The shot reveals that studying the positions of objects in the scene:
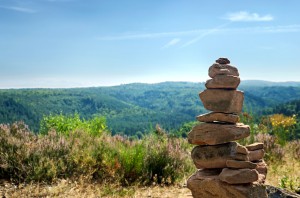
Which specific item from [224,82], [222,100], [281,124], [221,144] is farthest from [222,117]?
[281,124]

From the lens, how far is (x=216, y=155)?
6.48 m

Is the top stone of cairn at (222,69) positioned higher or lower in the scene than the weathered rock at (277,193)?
higher

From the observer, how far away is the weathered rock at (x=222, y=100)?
654 cm

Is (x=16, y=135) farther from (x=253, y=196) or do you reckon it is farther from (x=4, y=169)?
(x=253, y=196)

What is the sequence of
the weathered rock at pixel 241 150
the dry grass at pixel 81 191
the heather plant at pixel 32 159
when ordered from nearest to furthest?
the weathered rock at pixel 241 150 < the dry grass at pixel 81 191 < the heather plant at pixel 32 159

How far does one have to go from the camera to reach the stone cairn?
6121 millimetres

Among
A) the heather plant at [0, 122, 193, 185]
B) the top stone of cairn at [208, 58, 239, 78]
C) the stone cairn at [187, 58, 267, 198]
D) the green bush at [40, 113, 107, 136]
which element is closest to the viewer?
the stone cairn at [187, 58, 267, 198]

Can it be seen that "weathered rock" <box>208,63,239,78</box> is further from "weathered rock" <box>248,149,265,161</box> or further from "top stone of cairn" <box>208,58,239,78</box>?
"weathered rock" <box>248,149,265,161</box>

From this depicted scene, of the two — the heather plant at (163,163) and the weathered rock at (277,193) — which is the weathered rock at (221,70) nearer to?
the weathered rock at (277,193)

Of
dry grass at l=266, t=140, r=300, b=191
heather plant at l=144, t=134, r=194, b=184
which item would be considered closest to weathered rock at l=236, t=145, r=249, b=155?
dry grass at l=266, t=140, r=300, b=191

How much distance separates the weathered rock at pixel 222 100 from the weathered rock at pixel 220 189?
1234 mm

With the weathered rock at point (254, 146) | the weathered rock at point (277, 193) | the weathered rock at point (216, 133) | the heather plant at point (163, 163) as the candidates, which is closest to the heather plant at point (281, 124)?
the heather plant at point (163, 163)

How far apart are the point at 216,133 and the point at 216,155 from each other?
397mm

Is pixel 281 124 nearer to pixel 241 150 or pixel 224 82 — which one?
pixel 241 150
